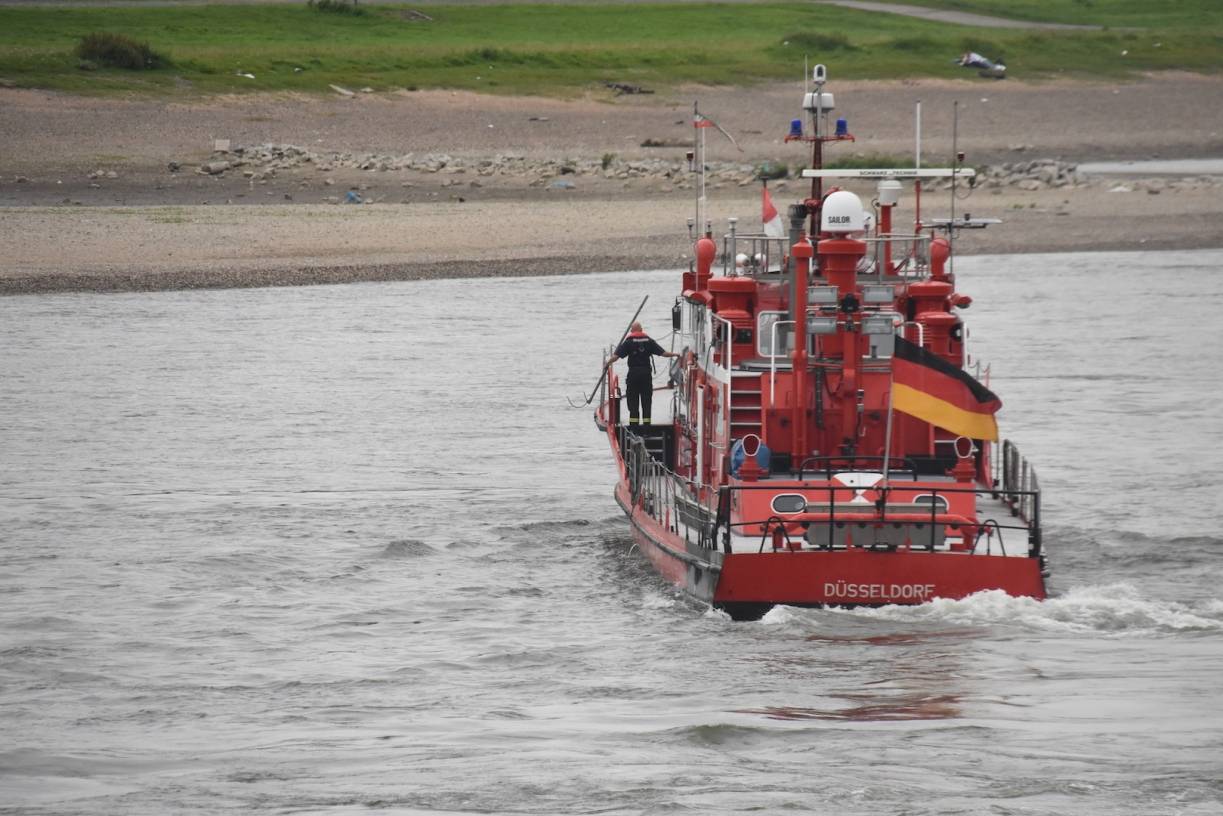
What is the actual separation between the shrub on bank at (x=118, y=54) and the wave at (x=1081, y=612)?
49299mm

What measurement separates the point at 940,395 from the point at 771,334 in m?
2.18

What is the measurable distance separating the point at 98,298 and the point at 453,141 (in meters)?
18.8

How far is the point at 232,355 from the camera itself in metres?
38.5

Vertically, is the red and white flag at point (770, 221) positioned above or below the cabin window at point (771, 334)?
above

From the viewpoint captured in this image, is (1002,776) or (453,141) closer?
(1002,776)

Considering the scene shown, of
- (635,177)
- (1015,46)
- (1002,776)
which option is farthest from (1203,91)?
(1002,776)

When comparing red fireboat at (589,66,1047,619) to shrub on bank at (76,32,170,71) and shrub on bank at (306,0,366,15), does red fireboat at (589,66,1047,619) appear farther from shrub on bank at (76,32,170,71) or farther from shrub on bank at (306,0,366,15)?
shrub on bank at (306,0,366,15)

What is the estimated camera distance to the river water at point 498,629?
1642 centimetres

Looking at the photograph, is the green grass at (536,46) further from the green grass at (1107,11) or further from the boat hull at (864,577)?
the boat hull at (864,577)

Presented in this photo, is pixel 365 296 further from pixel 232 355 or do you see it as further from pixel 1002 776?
pixel 1002 776

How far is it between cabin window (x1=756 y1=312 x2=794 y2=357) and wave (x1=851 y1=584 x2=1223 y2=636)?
321cm

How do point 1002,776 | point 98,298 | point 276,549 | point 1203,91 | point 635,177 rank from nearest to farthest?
1. point 1002,776
2. point 276,549
3. point 98,298
4. point 635,177
5. point 1203,91

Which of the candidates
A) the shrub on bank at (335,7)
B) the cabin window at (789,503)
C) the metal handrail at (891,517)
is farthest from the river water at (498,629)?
the shrub on bank at (335,7)

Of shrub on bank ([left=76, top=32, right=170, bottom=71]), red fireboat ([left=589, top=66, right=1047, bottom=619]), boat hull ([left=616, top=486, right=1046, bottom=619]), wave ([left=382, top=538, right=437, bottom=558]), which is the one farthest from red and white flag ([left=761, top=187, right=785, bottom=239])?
shrub on bank ([left=76, top=32, right=170, bottom=71])
